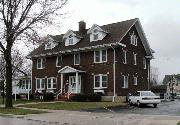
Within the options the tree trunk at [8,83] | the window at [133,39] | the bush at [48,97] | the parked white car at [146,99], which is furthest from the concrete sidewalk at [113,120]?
the window at [133,39]

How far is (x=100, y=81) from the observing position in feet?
137

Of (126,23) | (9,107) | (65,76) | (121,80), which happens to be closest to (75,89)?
(65,76)

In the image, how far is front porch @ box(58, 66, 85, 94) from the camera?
4328cm

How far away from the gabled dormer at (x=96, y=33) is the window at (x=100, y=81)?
14.1 feet

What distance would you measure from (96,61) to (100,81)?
2.41m

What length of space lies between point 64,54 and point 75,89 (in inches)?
189

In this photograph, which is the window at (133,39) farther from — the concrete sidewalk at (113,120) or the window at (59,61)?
the concrete sidewalk at (113,120)

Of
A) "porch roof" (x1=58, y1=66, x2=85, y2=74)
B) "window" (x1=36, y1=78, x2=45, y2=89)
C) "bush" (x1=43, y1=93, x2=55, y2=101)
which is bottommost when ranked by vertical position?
"bush" (x1=43, y1=93, x2=55, y2=101)

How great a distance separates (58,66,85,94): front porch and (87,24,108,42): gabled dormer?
4171 mm

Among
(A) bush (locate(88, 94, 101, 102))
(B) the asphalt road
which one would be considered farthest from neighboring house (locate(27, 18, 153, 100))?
(B) the asphalt road

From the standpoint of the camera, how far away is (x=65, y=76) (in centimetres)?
4541

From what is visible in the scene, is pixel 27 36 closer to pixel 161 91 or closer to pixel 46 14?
pixel 46 14

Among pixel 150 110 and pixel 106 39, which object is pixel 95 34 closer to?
pixel 106 39

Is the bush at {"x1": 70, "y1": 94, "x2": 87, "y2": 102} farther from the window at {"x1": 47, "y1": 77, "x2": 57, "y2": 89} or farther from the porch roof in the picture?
the window at {"x1": 47, "y1": 77, "x2": 57, "y2": 89}
